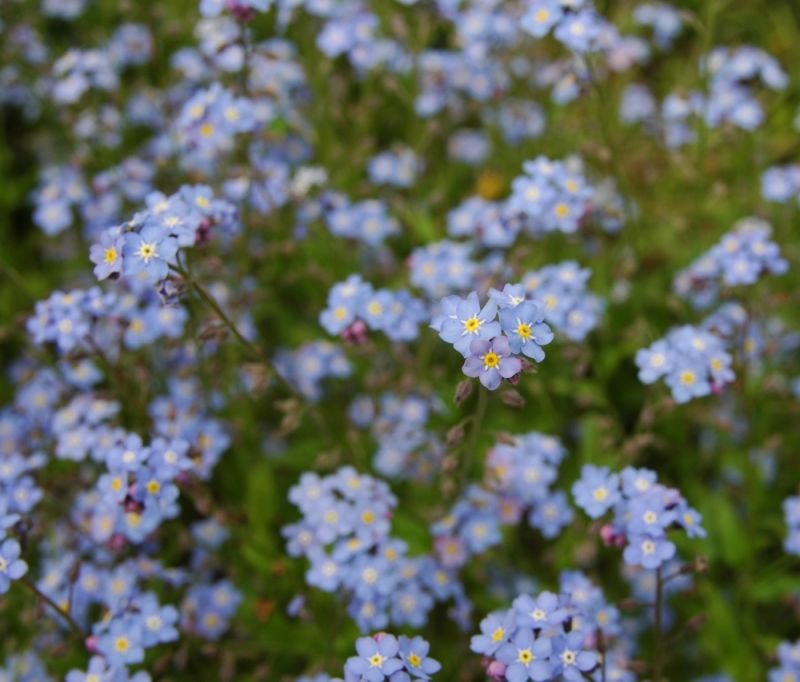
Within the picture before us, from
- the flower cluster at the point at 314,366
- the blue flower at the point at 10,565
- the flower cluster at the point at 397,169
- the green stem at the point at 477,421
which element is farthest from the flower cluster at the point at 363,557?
the flower cluster at the point at 397,169

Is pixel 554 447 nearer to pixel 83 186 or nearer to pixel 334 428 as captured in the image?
pixel 334 428

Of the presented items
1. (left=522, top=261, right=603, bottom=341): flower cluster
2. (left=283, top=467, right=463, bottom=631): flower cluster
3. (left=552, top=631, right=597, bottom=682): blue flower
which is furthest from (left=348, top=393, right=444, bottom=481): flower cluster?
(left=552, top=631, right=597, bottom=682): blue flower

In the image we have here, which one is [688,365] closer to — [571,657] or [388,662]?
[571,657]

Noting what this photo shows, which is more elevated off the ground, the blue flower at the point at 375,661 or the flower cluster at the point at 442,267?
the flower cluster at the point at 442,267

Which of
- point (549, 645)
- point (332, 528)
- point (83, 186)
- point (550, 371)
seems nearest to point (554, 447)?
point (550, 371)

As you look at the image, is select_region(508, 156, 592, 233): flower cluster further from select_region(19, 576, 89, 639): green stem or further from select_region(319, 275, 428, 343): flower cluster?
select_region(19, 576, 89, 639): green stem

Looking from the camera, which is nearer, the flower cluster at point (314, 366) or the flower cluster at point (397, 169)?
the flower cluster at point (314, 366)

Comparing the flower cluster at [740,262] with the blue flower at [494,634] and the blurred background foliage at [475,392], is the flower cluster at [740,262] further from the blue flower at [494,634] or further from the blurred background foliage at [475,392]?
the blue flower at [494,634]

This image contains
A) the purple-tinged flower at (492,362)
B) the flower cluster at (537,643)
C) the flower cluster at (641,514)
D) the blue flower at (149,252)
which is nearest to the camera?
the purple-tinged flower at (492,362)
